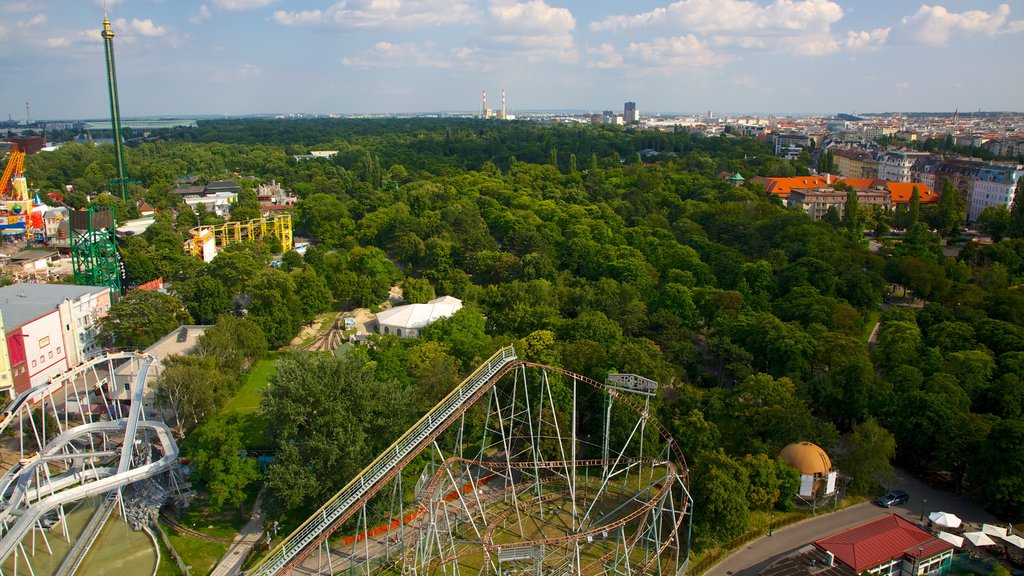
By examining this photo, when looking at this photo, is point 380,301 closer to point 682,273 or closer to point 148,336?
point 148,336

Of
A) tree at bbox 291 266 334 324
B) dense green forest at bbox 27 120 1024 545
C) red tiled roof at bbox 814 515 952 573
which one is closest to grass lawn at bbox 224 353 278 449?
dense green forest at bbox 27 120 1024 545

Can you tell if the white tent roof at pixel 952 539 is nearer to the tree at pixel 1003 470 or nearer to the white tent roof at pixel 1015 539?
the white tent roof at pixel 1015 539

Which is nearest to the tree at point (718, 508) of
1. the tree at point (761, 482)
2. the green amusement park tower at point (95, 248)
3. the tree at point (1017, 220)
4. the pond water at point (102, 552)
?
the tree at point (761, 482)

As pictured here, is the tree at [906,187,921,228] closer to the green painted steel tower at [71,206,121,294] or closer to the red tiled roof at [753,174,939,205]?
the red tiled roof at [753,174,939,205]

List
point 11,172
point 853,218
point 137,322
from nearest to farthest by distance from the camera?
point 137,322
point 853,218
point 11,172

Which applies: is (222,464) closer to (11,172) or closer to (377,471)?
(377,471)

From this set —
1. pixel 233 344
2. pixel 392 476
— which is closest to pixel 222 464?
pixel 392 476
